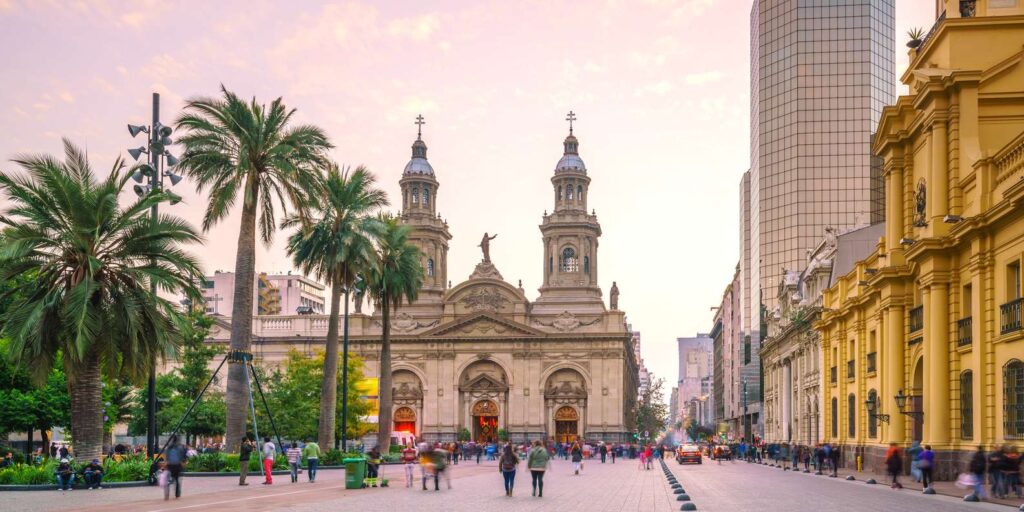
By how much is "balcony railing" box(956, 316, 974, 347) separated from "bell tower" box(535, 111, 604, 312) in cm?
7225

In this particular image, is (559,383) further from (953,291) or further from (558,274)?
(953,291)

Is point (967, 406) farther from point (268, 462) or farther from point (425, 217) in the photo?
point (425, 217)

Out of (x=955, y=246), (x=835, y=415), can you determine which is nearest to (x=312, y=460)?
(x=955, y=246)

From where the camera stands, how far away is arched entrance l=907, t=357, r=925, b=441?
35.9 m

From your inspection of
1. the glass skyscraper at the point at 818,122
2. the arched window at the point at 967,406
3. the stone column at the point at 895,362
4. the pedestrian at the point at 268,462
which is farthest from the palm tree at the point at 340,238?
the glass skyscraper at the point at 818,122

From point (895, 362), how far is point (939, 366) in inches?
229

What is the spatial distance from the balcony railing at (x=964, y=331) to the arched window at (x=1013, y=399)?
2.73 m

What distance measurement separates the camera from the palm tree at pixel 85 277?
89.2ft

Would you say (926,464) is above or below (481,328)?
below

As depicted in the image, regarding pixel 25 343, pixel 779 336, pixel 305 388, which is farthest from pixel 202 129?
pixel 779 336

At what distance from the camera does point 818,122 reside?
109875 mm

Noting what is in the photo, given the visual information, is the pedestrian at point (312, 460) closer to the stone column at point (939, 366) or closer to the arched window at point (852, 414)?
the stone column at point (939, 366)

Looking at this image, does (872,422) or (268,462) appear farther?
(872,422)

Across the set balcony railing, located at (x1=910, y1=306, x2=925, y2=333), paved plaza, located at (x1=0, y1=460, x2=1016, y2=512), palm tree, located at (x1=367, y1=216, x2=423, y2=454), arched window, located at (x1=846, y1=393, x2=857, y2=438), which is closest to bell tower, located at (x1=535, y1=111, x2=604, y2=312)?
palm tree, located at (x1=367, y1=216, x2=423, y2=454)
